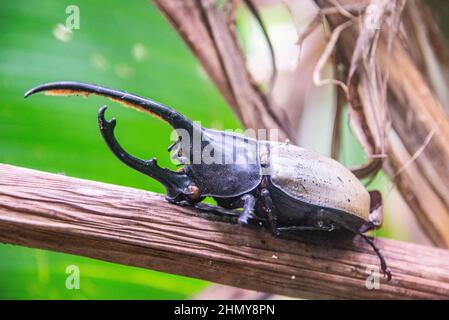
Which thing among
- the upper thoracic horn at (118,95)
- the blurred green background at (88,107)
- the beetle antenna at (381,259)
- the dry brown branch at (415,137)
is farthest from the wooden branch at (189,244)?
the blurred green background at (88,107)

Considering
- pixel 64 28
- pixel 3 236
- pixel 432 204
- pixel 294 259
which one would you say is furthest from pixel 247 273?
pixel 64 28

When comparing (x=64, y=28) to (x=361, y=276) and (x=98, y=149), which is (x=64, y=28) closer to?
(x=98, y=149)

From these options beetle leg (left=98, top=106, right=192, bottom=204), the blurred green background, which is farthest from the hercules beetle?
the blurred green background

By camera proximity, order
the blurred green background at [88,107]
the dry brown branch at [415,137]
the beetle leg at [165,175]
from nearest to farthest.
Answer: the beetle leg at [165,175]
the dry brown branch at [415,137]
the blurred green background at [88,107]

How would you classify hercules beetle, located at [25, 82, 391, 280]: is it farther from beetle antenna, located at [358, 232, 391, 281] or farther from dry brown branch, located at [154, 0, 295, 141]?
dry brown branch, located at [154, 0, 295, 141]

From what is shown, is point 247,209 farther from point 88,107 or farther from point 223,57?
point 88,107

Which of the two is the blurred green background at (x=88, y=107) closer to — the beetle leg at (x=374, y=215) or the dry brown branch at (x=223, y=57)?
the dry brown branch at (x=223, y=57)

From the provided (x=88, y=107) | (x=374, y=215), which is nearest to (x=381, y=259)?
(x=374, y=215)
